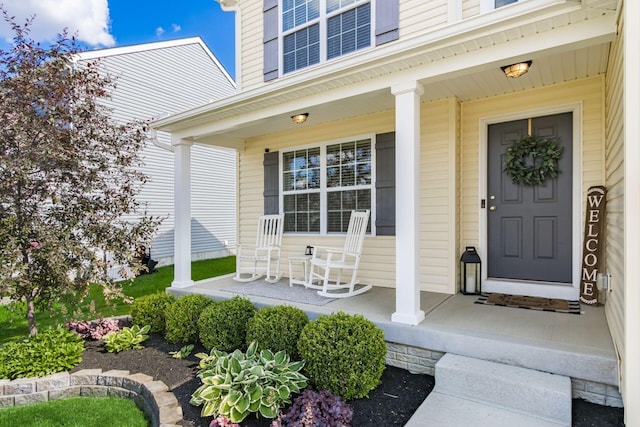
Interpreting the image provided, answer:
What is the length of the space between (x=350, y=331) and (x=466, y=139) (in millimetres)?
2743

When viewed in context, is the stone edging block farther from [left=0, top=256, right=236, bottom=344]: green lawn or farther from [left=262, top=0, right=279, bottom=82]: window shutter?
[left=262, top=0, right=279, bottom=82]: window shutter

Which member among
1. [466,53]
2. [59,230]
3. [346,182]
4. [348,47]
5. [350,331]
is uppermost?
[348,47]

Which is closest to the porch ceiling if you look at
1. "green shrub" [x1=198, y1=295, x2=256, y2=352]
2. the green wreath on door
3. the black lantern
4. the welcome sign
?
the green wreath on door

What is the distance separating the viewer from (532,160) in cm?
374

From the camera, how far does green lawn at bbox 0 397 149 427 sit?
233 centimetres

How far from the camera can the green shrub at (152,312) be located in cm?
368

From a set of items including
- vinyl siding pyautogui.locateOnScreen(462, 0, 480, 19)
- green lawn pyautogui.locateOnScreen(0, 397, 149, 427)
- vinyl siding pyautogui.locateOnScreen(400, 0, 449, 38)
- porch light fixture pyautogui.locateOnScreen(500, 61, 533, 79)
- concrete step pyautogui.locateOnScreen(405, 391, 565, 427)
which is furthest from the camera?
vinyl siding pyautogui.locateOnScreen(400, 0, 449, 38)

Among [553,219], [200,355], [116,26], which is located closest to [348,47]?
[553,219]

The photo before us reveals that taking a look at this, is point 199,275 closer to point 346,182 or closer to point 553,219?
point 346,182

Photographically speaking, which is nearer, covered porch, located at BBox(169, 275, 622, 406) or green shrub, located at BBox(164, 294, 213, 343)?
covered porch, located at BBox(169, 275, 622, 406)

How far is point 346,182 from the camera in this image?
486 centimetres

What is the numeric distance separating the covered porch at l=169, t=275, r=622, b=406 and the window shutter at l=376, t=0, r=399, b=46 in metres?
3.12

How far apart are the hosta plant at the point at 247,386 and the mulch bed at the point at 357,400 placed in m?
0.12

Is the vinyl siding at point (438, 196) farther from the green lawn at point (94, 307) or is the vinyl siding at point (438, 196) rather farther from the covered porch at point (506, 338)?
the green lawn at point (94, 307)
